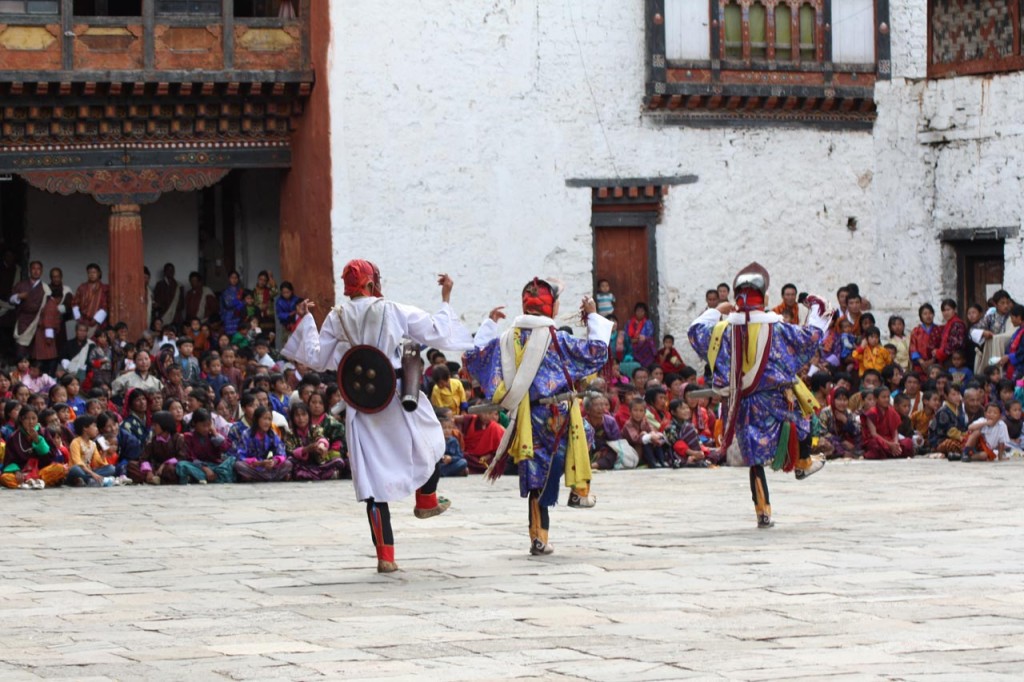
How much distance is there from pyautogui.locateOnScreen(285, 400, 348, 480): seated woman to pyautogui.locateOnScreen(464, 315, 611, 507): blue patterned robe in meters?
5.22

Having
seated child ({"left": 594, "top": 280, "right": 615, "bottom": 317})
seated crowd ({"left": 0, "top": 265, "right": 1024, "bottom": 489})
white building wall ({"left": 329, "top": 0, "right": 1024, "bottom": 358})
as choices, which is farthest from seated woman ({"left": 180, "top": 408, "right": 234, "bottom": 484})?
seated child ({"left": 594, "top": 280, "right": 615, "bottom": 317})

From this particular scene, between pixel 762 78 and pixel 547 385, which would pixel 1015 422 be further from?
pixel 547 385

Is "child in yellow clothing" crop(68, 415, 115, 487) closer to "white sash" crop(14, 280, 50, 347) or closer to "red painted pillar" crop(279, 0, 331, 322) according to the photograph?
"white sash" crop(14, 280, 50, 347)

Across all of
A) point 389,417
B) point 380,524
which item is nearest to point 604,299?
point 389,417

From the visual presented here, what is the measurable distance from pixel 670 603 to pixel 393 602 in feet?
3.85

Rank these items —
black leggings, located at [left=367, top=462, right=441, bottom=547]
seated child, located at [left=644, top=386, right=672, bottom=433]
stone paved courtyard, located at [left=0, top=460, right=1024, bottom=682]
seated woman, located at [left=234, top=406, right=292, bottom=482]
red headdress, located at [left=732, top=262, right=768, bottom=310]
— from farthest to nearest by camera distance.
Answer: seated child, located at [left=644, top=386, right=672, bottom=433] < seated woman, located at [left=234, top=406, right=292, bottom=482] < red headdress, located at [left=732, top=262, right=768, bottom=310] < black leggings, located at [left=367, top=462, right=441, bottom=547] < stone paved courtyard, located at [left=0, top=460, right=1024, bottom=682]

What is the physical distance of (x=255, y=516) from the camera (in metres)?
12.5

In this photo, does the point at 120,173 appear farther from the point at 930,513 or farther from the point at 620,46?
the point at 930,513

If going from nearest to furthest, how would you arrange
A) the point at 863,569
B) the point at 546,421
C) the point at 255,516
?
the point at 863,569 < the point at 546,421 < the point at 255,516

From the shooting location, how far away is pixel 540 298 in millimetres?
10320

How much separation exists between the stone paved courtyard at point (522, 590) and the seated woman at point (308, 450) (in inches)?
70.8

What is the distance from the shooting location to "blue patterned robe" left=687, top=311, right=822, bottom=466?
11.2m

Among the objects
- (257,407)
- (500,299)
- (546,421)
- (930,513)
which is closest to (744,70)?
(500,299)

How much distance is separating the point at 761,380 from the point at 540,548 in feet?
6.71
